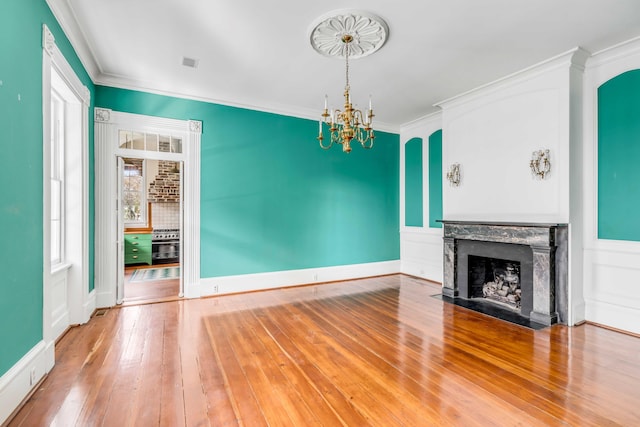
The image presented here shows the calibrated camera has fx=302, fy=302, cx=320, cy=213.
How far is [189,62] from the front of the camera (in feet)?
12.2

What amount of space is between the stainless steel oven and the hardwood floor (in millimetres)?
3712

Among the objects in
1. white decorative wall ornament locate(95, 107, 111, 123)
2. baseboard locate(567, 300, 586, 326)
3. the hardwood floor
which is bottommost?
the hardwood floor

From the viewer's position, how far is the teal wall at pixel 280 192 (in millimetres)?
4688

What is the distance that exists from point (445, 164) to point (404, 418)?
4097 mm

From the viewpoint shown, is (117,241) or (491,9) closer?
(491,9)

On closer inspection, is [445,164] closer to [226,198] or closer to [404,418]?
[226,198]

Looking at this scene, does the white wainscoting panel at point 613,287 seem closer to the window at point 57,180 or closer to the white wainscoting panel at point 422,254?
the white wainscoting panel at point 422,254

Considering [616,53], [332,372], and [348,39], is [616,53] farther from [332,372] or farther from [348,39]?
[332,372]

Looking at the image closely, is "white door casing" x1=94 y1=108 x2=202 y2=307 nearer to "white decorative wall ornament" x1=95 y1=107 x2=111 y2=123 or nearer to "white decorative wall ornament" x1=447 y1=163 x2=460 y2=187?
"white decorative wall ornament" x1=95 y1=107 x2=111 y2=123

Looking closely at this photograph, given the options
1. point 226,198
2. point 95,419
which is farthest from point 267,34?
point 95,419

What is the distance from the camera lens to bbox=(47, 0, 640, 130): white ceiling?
2.72 meters

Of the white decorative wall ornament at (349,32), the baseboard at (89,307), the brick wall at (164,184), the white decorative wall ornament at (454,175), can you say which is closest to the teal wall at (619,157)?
the white decorative wall ornament at (454,175)

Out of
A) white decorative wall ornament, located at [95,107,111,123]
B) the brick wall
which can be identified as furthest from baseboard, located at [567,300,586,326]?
the brick wall

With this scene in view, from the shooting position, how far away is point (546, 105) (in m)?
3.71
